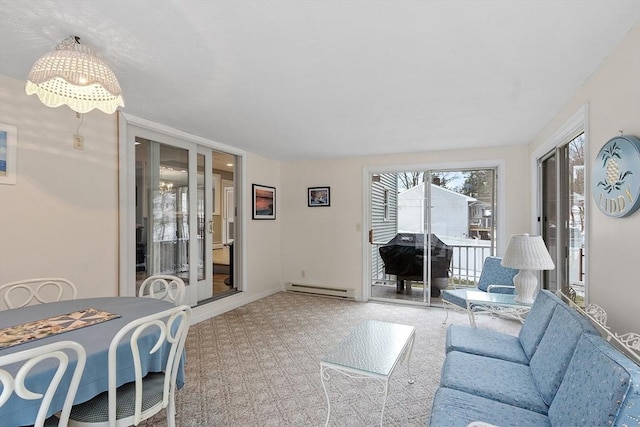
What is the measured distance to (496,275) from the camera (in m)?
3.74

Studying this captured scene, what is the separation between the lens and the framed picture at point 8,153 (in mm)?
2184

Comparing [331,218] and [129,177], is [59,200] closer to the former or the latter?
[129,177]

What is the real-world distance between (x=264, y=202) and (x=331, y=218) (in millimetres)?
1132

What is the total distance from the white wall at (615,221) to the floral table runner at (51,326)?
8.99ft

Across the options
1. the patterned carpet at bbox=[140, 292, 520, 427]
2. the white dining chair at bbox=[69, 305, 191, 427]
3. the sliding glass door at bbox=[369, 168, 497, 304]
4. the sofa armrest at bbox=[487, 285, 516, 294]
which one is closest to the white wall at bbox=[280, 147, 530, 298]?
the sliding glass door at bbox=[369, 168, 497, 304]

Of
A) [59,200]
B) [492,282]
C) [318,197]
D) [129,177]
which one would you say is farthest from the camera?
[318,197]

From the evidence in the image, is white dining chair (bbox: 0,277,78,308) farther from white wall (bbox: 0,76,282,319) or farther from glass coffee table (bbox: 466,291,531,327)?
glass coffee table (bbox: 466,291,531,327)

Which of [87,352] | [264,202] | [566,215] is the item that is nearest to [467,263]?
[566,215]

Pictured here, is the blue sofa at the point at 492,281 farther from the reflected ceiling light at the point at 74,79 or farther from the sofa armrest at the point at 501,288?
the reflected ceiling light at the point at 74,79

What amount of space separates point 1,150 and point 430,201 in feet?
15.0

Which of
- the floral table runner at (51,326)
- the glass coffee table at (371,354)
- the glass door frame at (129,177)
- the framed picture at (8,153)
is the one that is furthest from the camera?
the glass door frame at (129,177)

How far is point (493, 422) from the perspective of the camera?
1371mm

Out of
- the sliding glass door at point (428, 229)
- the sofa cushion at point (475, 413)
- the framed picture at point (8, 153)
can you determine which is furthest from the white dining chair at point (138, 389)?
the sliding glass door at point (428, 229)

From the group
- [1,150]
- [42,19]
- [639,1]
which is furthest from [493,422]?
[1,150]
